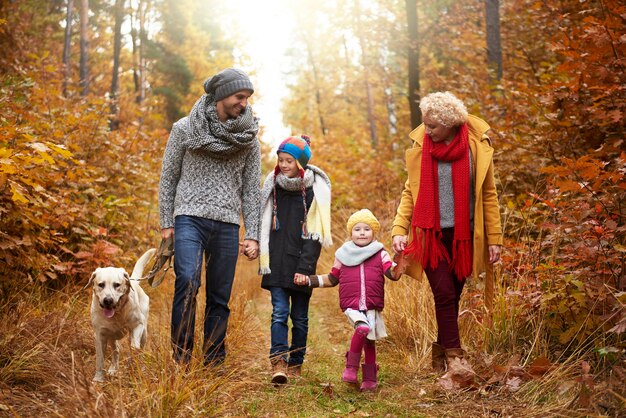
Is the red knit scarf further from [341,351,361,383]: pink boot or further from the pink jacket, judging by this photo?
[341,351,361,383]: pink boot

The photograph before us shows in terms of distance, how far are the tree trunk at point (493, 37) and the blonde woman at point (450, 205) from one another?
6.86 m

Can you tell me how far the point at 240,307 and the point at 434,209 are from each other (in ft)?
8.28

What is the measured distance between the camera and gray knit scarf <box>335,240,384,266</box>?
4668mm

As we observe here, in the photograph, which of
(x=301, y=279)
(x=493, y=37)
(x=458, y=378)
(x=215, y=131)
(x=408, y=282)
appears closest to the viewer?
(x=458, y=378)

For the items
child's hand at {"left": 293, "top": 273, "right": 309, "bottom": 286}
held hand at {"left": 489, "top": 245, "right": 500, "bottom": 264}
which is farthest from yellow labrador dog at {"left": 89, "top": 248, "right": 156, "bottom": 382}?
held hand at {"left": 489, "top": 245, "right": 500, "bottom": 264}

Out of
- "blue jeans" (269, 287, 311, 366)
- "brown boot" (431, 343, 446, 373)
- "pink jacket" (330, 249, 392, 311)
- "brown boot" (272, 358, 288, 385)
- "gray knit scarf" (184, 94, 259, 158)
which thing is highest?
"gray knit scarf" (184, 94, 259, 158)

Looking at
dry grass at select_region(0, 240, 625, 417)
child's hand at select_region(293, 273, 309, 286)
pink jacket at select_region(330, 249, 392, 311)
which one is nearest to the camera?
dry grass at select_region(0, 240, 625, 417)

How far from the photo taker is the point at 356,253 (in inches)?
185

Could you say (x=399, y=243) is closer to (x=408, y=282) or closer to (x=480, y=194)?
(x=480, y=194)

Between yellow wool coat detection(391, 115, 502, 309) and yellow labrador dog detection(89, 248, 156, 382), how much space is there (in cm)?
209

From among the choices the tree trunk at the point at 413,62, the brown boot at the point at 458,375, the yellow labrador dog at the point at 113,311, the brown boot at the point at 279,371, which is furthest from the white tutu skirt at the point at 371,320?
the tree trunk at the point at 413,62

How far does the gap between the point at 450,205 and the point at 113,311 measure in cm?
255

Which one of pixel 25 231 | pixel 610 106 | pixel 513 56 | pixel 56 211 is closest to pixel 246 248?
pixel 25 231

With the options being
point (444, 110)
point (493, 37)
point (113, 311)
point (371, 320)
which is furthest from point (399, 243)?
point (493, 37)
